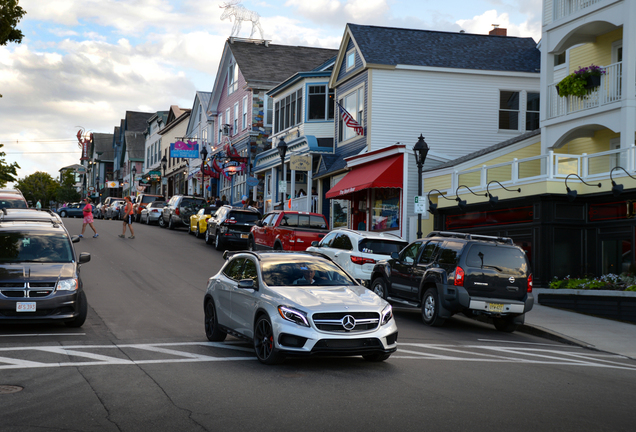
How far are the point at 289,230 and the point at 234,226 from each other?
227 inches

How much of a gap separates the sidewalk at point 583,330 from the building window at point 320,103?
67.2 feet

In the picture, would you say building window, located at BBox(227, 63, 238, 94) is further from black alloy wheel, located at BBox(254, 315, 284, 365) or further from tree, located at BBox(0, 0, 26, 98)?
black alloy wheel, located at BBox(254, 315, 284, 365)

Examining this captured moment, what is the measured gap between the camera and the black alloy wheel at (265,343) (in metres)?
9.24

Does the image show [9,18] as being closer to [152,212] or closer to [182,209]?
[182,209]

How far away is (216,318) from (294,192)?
25.6m

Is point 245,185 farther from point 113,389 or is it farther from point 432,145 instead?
point 113,389

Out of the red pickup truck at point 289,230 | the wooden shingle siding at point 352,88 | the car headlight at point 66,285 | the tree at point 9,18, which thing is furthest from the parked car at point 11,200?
the wooden shingle siding at point 352,88

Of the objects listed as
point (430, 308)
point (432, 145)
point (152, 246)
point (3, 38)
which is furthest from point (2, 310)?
point (432, 145)

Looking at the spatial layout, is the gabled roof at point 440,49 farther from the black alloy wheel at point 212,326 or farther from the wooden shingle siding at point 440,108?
the black alloy wheel at point 212,326

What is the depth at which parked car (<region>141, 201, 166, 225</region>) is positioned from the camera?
42.7 meters

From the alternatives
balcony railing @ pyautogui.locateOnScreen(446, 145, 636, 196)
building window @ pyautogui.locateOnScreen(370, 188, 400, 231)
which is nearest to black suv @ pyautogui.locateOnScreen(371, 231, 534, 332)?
balcony railing @ pyautogui.locateOnScreen(446, 145, 636, 196)

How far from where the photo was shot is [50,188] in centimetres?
13162

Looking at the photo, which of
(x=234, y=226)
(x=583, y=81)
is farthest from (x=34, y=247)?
(x=583, y=81)

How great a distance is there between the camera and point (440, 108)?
101ft
